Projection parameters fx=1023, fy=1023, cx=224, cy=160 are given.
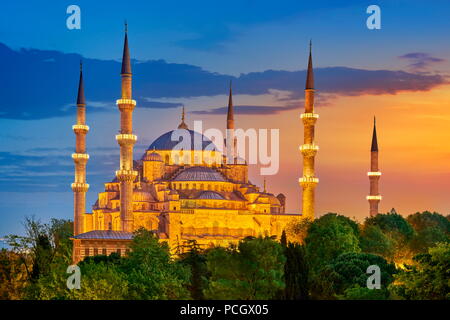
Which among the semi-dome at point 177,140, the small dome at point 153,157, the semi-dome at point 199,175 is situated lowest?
the semi-dome at point 199,175

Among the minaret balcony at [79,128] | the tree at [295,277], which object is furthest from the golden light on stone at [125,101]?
the tree at [295,277]

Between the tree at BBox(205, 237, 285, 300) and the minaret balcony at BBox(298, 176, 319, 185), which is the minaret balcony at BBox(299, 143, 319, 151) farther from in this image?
the tree at BBox(205, 237, 285, 300)

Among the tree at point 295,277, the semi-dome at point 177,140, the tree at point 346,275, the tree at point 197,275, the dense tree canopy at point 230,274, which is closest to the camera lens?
the dense tree canopy at point 230,274

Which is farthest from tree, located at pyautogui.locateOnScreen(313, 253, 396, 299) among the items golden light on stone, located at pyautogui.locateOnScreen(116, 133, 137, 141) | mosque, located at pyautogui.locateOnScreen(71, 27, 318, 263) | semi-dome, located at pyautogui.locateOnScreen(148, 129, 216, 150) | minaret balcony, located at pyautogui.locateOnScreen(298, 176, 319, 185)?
semi-dome, located at pyautogui.locateOnScreen(148, 129, 216, 150)

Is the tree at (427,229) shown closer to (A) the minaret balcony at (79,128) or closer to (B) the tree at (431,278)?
(A) the minaret balcony at (79,128)

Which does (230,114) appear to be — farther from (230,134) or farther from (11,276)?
(11,276)

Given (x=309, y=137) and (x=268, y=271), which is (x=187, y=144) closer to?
(x=309, y=137)
